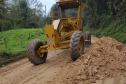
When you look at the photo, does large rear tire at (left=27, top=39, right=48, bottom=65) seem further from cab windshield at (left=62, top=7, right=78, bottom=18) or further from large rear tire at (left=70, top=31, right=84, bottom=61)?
cab windshield at (left=62, top=7, right=78, bottom=18)

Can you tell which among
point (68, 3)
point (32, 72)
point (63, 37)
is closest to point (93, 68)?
point (32, 72)

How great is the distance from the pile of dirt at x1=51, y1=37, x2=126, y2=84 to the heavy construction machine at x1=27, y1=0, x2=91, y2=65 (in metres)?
0.81

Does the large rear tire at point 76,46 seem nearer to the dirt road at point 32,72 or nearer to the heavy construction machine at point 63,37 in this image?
the heavy construction machine at point 63,37

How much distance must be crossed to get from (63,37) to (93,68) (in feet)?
16.0

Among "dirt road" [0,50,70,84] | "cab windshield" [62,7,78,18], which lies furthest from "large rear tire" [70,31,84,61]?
"cab windshield" [62,7,78,18]

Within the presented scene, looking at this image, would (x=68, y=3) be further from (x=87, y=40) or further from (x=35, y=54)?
(x=35, y=54)

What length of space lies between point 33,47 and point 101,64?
421 centimetres

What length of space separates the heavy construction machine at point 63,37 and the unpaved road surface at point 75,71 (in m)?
0.50

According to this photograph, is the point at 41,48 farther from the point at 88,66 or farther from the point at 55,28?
the point at 88,66

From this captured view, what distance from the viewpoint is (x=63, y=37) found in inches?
701

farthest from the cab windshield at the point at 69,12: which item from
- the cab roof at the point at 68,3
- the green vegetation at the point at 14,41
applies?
the green vegetation at the point at 14,41

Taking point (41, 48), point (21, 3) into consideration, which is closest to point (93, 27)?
point (21, 3)

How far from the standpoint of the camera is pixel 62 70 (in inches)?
568

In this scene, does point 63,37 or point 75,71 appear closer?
point 75,71
